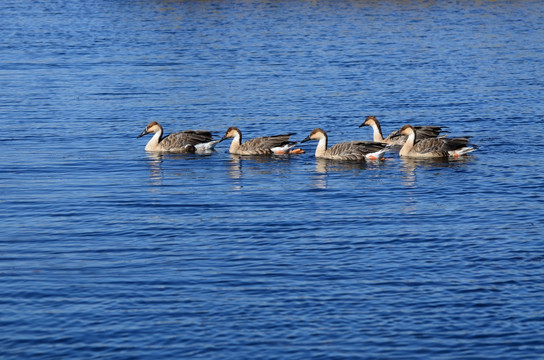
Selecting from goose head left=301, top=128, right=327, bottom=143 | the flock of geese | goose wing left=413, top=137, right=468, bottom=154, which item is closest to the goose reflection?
the flock of geese

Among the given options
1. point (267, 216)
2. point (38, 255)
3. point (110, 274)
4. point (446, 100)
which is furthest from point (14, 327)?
point (446, 100)

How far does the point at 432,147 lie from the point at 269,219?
29.7ft

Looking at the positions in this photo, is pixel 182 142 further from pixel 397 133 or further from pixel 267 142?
pixel 397 133

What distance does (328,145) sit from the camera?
3138 cm

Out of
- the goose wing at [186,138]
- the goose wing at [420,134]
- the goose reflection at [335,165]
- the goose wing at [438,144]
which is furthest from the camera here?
the goose wing at [186,138]

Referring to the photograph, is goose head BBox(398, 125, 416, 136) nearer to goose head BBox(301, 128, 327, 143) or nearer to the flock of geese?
the flock of geese

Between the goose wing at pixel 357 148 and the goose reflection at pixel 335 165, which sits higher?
the goose wing at pixel 357 148

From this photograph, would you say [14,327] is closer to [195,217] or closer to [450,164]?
[195,217]

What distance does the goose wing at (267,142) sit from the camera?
1171 inches

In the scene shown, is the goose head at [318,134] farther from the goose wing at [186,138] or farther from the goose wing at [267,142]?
the goose wing at [186,138]

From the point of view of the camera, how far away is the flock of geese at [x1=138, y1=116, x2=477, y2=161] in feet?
95.1

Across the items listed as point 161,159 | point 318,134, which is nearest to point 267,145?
point 318,134

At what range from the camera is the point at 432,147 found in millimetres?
29328

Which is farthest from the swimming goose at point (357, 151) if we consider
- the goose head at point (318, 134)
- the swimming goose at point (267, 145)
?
the swimming goose at point (267, 145)
